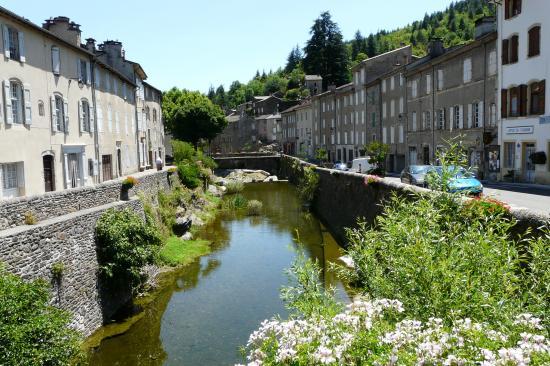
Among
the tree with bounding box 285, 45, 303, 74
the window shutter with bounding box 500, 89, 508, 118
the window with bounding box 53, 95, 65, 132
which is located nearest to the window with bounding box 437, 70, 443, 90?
the window shutter with bounding box 500, 89, 508, 118

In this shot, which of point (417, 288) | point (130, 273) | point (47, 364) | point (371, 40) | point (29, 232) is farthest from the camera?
point (371, 40)

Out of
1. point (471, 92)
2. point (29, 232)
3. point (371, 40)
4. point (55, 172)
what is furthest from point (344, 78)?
point (29, 232)

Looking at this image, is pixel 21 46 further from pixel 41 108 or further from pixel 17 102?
pixel 41 108

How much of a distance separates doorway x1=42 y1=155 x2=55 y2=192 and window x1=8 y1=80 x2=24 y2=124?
2.57 meters

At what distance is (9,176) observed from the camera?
714 inches

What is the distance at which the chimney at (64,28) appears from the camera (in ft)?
88.0

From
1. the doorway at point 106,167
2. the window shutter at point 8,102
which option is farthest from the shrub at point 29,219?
the doorway at point 106,167

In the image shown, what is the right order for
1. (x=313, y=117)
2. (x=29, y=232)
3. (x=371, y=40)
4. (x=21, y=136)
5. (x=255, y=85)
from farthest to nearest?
(x=255, y=85)
(x=371, y=40)
(x=313, y=117)
(x=21, y=136)
(x=29, y=232)

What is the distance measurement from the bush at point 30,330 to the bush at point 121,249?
4699 mm

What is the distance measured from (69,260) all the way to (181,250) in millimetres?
10070

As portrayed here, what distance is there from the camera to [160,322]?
1519 cm

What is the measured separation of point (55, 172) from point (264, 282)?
10.8 m

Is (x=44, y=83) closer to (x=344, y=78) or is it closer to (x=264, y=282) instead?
(x=264, y=282)

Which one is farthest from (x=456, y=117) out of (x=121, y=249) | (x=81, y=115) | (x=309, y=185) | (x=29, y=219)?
(x=29, y=219)
